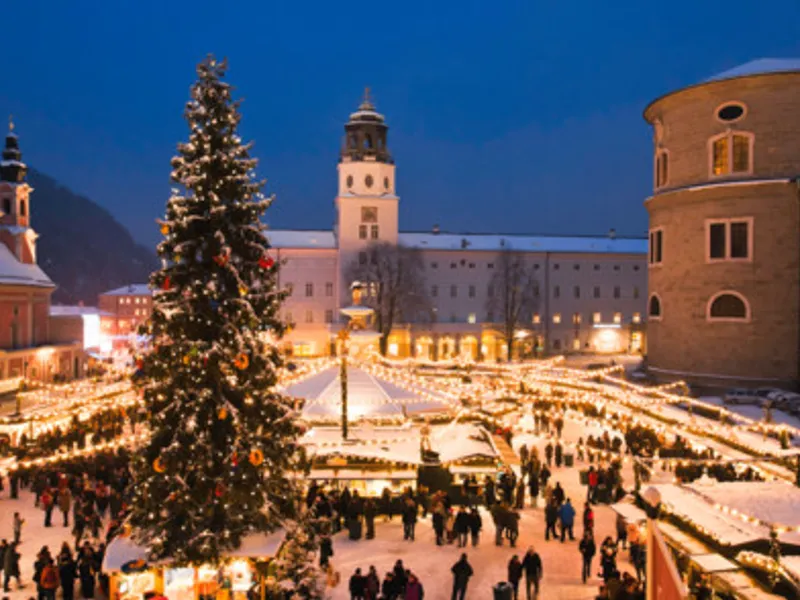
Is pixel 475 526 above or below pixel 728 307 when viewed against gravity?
below

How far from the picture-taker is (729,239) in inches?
1237

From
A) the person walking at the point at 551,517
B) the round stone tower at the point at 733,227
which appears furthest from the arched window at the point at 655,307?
the person walking at the point at 551,517

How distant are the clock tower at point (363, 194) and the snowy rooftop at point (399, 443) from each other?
41652 mm

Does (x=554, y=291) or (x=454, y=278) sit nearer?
(x=454, y=278)

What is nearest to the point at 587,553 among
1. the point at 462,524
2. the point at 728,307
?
the point at 462,524

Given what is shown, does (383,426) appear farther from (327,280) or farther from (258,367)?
(327,280)

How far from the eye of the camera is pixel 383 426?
22.5 metres

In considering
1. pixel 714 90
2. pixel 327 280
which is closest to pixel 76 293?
pixel 327 280

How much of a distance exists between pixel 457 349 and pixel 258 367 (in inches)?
2058

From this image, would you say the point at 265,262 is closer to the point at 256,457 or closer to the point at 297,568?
the point at 256,457

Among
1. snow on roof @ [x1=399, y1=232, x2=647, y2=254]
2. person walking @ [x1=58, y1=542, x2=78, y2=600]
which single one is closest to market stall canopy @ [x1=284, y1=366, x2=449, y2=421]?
person walking @ [x1=58, y1=542, x2=78, y2=600]

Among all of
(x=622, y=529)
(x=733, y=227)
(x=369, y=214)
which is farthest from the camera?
(x=369, y=214)

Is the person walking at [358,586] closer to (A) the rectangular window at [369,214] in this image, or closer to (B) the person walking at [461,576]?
(B) the person walking at [461,576]

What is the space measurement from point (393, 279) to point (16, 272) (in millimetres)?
28644
